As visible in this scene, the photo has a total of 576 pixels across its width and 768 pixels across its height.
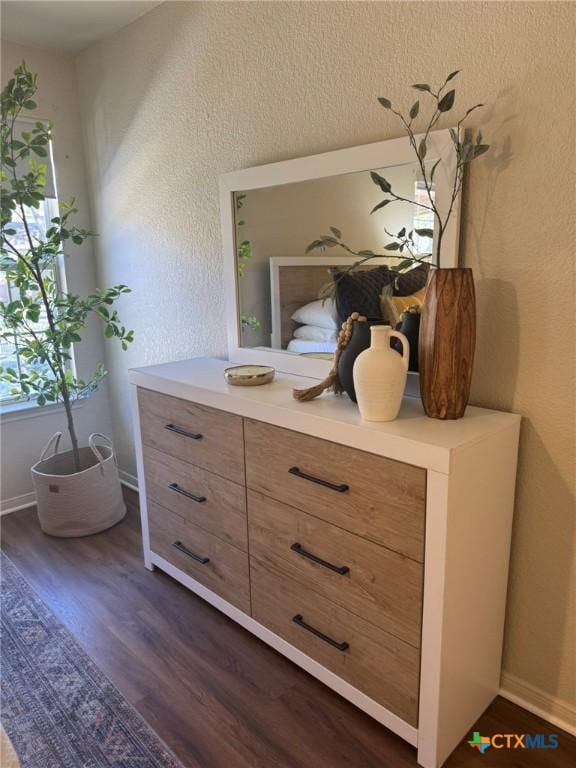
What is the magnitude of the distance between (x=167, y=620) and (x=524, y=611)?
1278 millimetres

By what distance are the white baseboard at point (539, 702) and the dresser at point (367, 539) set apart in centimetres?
7

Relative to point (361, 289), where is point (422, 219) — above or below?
above

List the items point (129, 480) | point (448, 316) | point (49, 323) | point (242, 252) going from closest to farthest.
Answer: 1. point (448, 316)
2. point (242, 252)
3. point (49, 323)
4. point (129, 480)

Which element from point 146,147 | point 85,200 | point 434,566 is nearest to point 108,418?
point 85,200

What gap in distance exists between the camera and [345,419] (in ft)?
4.91

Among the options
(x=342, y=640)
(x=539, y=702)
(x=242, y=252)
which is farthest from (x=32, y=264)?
(x=539, y=702)

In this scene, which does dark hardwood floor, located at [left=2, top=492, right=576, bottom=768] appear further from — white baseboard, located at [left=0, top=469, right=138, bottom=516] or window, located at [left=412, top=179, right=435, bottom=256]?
window, located at [left=412, top=179, right=435, bottom=256]

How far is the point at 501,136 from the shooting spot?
1.45 metres

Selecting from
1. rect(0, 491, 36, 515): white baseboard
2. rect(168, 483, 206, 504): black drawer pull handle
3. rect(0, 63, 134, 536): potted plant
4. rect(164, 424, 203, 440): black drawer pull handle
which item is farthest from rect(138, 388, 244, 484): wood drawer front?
rect(0, 491, 36, 515): white baseboard

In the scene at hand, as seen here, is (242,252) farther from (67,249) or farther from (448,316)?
(67,249)

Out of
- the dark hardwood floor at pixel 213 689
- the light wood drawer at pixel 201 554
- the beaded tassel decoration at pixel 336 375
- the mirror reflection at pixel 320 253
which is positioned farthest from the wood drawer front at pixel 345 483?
the dark hardwood floor at pixel 213 689

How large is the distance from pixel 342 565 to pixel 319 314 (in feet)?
2.85

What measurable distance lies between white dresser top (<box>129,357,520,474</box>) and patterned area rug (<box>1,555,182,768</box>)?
0.98 metres

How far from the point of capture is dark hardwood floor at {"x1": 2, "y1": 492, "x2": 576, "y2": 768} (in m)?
1.51
